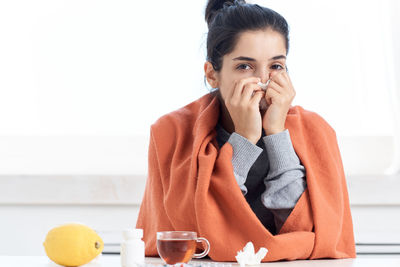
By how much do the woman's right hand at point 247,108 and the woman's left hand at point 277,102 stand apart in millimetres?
29

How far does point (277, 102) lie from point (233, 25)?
269 mm

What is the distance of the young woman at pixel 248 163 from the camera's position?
4.23 ft

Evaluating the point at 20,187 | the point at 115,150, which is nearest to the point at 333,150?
the point at 115,150

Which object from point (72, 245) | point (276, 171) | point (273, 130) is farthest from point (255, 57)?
point (72, 245)

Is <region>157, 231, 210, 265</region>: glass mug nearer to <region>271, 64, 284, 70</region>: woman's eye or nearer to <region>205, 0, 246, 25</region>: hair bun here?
<region>271, 64, 284, 70</region>: woman's eye

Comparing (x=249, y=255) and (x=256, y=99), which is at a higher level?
(x=256, y=99)

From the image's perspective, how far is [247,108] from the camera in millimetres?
1436

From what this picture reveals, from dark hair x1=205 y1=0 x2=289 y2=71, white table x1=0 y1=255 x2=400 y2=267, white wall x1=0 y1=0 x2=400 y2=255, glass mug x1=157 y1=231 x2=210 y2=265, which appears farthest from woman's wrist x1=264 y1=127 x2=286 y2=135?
white wall x1=0 y1=0 x2=400 y2=255

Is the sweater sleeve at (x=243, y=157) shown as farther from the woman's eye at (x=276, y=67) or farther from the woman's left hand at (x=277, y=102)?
the woman's eye at (x=276, y=67)

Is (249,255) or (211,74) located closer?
(249,255)

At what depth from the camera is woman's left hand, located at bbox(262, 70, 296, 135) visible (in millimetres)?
1450

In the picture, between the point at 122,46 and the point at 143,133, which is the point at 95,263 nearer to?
the point at 143,133

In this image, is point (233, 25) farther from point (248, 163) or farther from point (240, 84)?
point (248, 163)

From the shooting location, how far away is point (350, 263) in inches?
45.2
